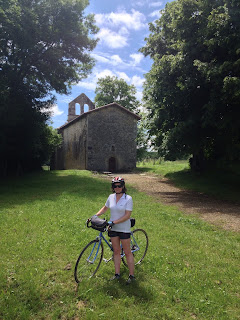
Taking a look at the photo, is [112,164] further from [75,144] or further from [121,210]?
[121,210]

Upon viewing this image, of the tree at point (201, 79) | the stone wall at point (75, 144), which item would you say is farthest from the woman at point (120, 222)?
the stone wall at point (75, 144)

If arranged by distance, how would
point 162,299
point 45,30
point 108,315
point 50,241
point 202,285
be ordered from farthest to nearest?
point 45,30, point 50,241, point 202,285, point 162,299, point 108,315

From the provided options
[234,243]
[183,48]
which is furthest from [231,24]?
[234,243]

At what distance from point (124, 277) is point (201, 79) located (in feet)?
41.0

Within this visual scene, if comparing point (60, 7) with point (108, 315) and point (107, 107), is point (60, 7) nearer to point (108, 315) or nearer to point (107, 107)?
point (107, 107)

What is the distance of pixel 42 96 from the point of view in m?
22.0

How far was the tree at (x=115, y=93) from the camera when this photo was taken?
47.4 meters

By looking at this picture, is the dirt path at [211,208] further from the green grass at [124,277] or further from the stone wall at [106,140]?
the stone wall at [106,140]

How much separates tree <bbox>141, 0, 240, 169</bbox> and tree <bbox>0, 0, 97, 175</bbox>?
9.33 meters

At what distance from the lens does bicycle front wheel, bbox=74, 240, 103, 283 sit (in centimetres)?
439

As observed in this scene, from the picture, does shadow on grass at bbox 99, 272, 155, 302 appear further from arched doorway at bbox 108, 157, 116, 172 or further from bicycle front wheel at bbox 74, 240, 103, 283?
arched doorway at bbox 108, 157, 116, 172

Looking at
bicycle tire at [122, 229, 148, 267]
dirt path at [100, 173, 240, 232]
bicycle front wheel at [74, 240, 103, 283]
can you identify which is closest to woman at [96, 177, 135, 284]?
bicycle front wheel at [74, 240, 103, 283]

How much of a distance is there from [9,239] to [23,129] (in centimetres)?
1575

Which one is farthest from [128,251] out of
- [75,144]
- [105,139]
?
[75,144]
